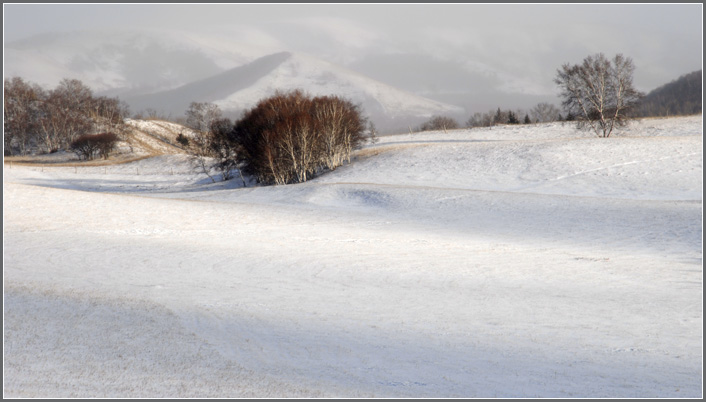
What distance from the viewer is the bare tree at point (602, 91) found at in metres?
55.9

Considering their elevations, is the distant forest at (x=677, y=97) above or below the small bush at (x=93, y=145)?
above

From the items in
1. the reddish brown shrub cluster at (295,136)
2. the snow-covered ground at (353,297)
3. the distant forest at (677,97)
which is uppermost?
the distant forest at (677,97)

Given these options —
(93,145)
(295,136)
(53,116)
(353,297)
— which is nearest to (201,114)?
(53,116)

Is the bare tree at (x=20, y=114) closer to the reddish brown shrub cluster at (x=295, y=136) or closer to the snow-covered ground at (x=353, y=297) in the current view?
the reddish brown shrub cluster at (x=295, y=136)

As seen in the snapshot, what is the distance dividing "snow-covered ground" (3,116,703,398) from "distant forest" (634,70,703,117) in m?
135

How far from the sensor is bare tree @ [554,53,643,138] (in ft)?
183

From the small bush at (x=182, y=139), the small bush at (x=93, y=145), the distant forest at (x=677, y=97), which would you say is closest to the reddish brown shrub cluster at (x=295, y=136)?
the small bush at (x=93, y=145)

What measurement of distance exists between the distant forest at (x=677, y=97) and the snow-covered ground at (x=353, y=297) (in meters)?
135

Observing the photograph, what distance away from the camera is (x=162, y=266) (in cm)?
1498

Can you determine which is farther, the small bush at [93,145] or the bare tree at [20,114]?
the bare tree at [20,114]

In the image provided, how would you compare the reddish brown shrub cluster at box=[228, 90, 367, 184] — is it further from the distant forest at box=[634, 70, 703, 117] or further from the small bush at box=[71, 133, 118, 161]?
the distant forest at box=[634, 70, 703, 117]

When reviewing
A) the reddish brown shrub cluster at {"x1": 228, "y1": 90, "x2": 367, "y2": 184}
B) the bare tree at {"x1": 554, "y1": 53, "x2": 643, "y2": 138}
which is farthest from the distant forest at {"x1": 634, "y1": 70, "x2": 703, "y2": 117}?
the reddish brown shrub cluster at {"x1": 228, "y1": 90, "x2": 367, "y2": 184}

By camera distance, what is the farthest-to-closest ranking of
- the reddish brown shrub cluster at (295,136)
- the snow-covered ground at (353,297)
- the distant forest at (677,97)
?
the distant forest at (677,97), the reddish brown shrub cluster at (295,136), the snow-covered ground at (353,297)

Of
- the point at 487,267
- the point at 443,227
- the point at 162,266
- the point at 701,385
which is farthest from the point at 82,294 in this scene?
the point at 443,227
